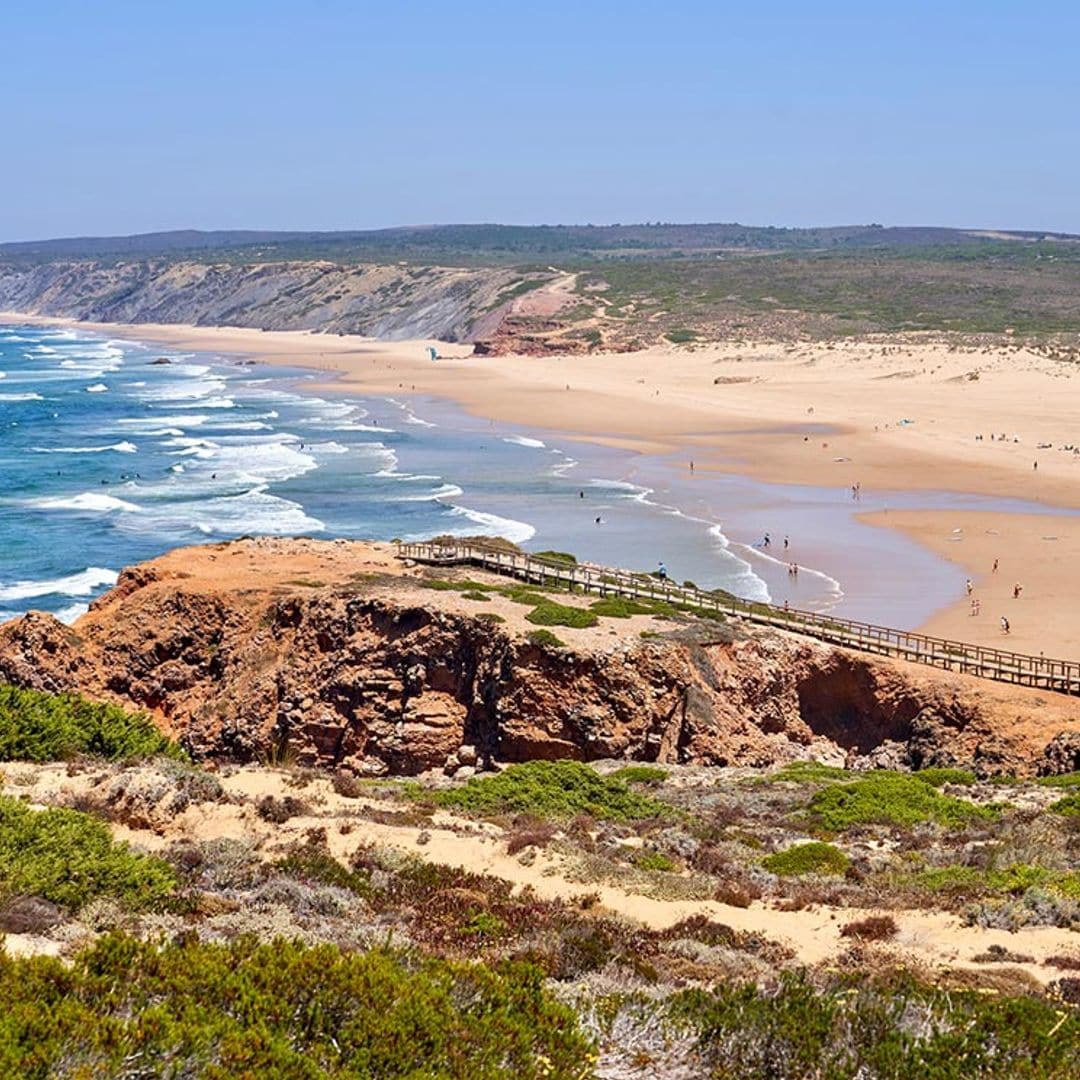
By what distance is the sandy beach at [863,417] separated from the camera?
44.3 m

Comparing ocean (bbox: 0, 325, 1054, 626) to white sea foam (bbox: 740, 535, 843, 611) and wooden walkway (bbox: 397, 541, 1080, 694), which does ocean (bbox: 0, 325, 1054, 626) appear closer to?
white sea foam (bbox: 740, 535, 843, 611)

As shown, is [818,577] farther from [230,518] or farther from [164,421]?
[164,421]

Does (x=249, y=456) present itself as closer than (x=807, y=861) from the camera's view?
No

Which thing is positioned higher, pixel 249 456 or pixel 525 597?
pixel 525 597

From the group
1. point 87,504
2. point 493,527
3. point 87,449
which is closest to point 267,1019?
point 493,527

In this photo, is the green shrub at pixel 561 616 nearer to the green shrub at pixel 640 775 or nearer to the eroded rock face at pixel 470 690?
the eroded rock face at pixel 470 690

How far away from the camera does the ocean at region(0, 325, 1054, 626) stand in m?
42.2

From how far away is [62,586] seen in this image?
40.8 m

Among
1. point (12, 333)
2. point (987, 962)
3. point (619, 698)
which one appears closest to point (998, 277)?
point (12, 333)

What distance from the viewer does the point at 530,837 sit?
14.8 m

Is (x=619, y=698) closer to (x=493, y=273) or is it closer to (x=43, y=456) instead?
(x=43, y=456)

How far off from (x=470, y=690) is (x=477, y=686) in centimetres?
31

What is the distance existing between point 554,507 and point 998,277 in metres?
124

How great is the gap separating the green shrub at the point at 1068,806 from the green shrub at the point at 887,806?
80cm
